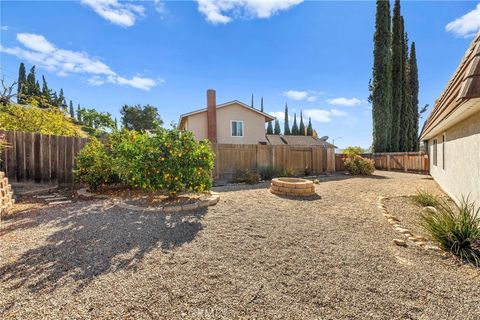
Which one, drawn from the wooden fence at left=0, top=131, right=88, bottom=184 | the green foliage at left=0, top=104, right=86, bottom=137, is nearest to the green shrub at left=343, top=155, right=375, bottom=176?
the wooden fence at left=0, top=131, right=88, bottom=184

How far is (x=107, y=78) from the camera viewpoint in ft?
46.7

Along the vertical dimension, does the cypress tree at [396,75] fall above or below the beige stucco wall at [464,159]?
above

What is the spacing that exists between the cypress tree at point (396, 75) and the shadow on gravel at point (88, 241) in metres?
22.5

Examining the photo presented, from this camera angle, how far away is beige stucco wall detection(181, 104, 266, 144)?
17.1 metres

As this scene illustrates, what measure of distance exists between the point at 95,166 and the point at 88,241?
3.75 meters

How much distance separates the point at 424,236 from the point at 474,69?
102 inches

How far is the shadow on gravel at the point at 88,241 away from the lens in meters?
2.25

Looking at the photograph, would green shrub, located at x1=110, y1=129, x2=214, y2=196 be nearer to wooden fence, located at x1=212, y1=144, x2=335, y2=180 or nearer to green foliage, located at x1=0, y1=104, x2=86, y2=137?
wooden fence, located at x1=212, y1=144, x2=335, y2=180

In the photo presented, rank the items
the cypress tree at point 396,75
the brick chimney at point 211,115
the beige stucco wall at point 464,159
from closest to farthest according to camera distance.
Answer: the beige stucco wall at point 464,159 < the brick chimney at point 211,115 < the cypress tree at point 396,75

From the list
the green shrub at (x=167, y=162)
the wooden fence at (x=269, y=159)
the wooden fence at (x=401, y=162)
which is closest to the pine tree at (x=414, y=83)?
the wooden fence at (x=401, y=162)

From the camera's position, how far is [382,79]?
19.0 metres

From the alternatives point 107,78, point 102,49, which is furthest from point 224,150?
point 107,78

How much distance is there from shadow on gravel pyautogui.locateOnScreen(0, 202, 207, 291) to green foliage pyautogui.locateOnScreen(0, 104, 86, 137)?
5879 millimetres

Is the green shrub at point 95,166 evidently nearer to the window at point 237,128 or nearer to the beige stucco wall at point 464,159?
the beige stucco wall at point 464,159
